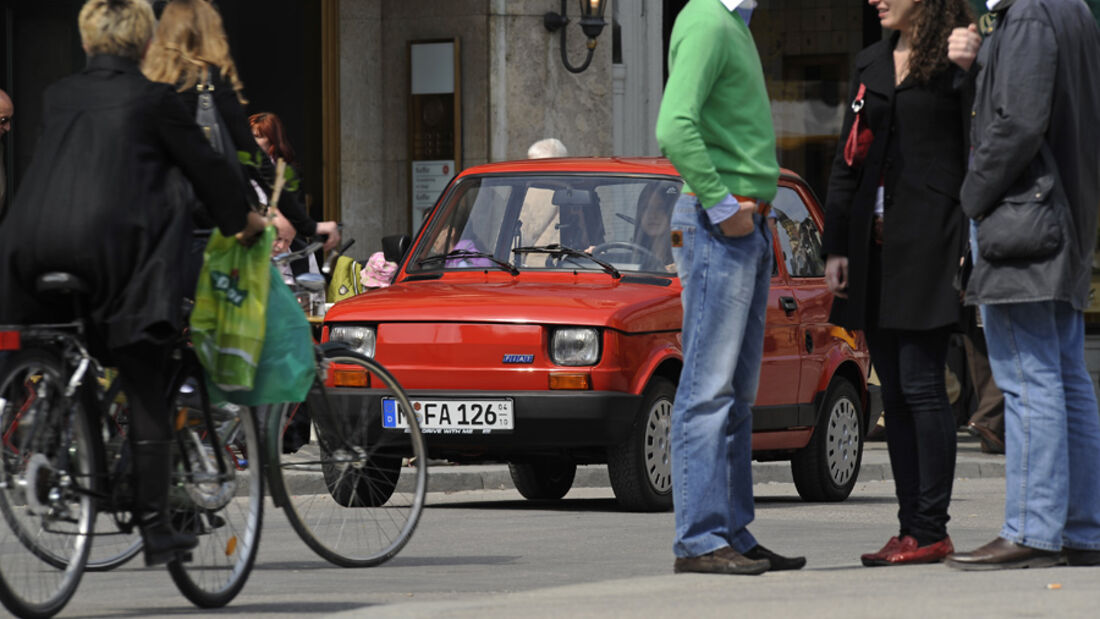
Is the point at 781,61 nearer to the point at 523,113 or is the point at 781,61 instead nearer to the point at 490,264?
the point at 523,113

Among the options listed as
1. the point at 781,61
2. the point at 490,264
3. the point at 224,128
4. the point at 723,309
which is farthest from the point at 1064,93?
the point at 781,61

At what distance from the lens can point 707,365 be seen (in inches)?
274

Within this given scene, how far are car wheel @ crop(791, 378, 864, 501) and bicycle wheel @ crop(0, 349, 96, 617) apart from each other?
6105 mm

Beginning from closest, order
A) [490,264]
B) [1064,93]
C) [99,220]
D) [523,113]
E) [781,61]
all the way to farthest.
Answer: [99,220] < [1064,93] < [490,264] < [523,113] < [781,61]

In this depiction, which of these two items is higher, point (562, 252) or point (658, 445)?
point (562, 252)

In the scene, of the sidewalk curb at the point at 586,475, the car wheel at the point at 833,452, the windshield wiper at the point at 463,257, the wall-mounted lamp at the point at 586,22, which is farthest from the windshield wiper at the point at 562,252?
the wall-mounted lamp at the point at 586,22

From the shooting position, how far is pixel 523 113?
60.3 ft

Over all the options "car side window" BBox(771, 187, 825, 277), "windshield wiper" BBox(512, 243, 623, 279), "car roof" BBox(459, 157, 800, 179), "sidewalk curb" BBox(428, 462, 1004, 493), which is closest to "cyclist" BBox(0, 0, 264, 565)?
"windshield wiper" BBox(512, 243, 623, 279)

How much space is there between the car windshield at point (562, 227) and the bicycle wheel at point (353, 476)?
3.26 metres

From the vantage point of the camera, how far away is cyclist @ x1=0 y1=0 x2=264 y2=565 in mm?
6191

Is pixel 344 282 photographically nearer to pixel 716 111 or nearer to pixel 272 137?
pixel 272 137

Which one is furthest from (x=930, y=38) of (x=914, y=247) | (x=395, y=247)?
(x=395, y=247)

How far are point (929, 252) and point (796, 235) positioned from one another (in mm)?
4806

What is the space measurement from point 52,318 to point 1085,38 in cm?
320
